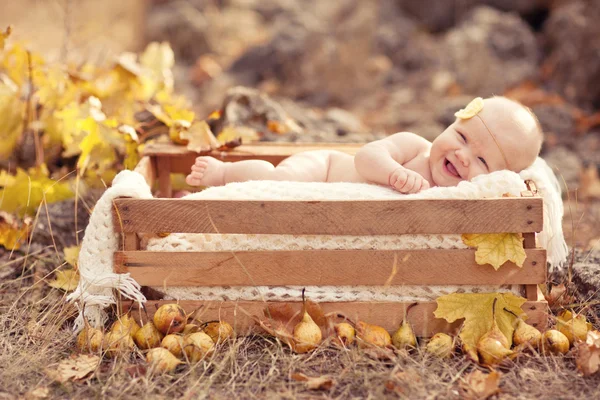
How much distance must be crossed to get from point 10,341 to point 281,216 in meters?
1.03

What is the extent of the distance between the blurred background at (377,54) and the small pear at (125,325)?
227 cm

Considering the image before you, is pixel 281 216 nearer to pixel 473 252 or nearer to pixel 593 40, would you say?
pixel 473 252

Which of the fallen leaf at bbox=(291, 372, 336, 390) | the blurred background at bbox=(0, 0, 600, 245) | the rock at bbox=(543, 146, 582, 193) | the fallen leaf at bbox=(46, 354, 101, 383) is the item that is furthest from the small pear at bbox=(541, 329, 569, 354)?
the rock at bbox=(543, 146, 582, 193)

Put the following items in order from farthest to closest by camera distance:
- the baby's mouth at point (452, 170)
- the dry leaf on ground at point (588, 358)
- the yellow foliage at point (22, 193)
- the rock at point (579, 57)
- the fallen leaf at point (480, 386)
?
the rock at point (579, 57)
the yellow foliage at point (22, 193)
the baby's mouth at point (452, 170)
the dry leaf on ground at point (588, 358)
the fallen leaf at point (480, 386)

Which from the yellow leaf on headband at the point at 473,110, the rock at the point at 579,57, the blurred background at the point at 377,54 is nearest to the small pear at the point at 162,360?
the yellow leaf on headband at the point at 473,110

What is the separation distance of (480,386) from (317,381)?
1.54 ft

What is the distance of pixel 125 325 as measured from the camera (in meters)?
2.08

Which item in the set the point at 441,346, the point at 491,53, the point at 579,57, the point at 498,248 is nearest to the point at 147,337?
the point at 441,346

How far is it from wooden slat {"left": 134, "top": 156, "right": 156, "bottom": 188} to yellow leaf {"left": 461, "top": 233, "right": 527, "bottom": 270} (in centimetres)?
133

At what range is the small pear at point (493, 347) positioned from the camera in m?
1.98

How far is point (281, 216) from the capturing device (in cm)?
206

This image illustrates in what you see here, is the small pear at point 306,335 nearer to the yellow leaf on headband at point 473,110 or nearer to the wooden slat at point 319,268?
the wooden slat at point 319,268

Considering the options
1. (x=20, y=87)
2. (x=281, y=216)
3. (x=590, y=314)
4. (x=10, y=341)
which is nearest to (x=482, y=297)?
(x=590, y=314)

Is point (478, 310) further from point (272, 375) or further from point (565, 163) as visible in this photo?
point (565, 163)
